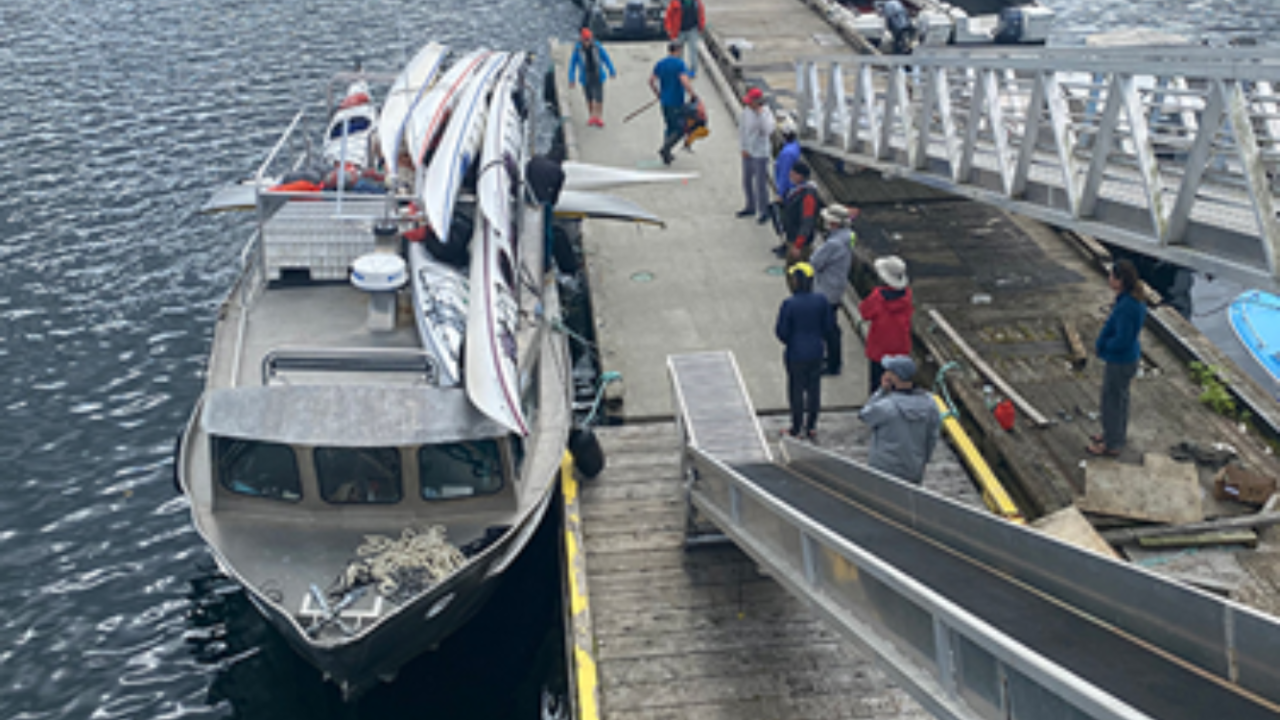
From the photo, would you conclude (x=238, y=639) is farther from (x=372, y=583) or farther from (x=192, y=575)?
(x=372, y=583)

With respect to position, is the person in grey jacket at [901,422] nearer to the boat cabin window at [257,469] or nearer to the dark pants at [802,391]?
the dark pants at [802,391]

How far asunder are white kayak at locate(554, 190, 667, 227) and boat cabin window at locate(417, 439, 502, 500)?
7.17 meters

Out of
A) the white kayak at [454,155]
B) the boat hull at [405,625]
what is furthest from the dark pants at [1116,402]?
the white kayak at [454,155]

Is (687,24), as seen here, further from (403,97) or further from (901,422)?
(901,422)

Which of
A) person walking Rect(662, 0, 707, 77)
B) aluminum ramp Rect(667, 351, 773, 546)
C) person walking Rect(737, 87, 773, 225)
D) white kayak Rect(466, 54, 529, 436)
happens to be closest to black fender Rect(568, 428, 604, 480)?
white kayak Rect(466, 54, 529, 436)

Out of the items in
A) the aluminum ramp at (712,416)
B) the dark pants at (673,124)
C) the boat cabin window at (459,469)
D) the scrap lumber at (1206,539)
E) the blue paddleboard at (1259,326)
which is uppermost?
the dark pants at (673,124)

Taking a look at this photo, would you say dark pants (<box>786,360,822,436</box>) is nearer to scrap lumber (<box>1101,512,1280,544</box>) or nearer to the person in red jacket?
the person in red jacket

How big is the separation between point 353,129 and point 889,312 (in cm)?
1208

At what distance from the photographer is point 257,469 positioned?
416 inches

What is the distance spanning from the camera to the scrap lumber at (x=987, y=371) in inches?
470

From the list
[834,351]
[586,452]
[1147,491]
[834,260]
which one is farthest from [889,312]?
[586,452]

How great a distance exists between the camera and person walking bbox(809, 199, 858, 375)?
12.5 metres

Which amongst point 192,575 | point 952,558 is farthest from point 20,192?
point 952,558

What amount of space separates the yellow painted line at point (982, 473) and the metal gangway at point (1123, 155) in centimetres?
243
